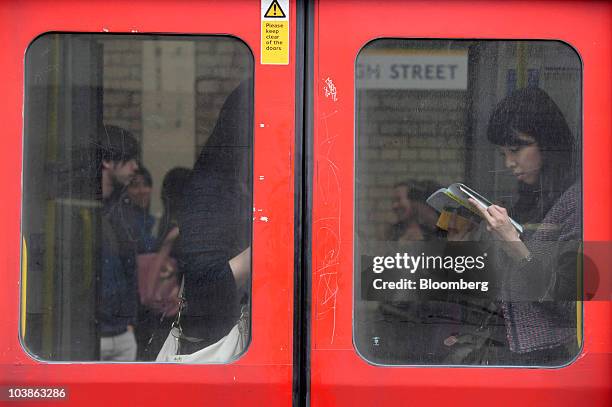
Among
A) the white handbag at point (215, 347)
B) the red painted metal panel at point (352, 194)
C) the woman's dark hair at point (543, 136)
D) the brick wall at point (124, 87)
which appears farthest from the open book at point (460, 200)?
the brick wall at point (124, 87)

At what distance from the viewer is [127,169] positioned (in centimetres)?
243

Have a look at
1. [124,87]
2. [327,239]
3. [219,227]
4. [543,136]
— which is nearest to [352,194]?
[327,239]

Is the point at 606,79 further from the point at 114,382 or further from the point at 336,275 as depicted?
the point at 114,382

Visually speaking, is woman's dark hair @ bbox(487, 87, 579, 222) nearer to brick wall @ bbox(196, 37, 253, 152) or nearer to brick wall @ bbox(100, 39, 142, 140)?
brick wall @ bbox(196, 37, 253, 152)

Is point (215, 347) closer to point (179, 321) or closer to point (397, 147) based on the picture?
point (179, 321)

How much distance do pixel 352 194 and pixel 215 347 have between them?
727 mm

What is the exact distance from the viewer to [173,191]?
95.7 inches

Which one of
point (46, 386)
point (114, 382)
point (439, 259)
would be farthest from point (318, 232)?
point (46, 386)

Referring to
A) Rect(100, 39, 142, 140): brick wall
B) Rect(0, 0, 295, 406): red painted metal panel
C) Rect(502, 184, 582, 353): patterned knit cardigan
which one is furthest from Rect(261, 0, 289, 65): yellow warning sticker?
Rect(502, 184, 582, 353): patterned knit cardigan

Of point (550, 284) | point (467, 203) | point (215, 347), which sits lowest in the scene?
point (215, 347)

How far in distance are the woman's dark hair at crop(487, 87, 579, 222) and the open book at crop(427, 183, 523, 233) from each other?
12 cm

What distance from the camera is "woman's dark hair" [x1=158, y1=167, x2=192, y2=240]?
7.97ft

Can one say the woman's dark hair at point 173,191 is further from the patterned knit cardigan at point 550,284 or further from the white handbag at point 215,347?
the patterned knit cardigan at point 550,284

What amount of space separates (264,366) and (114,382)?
0.52m
